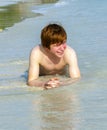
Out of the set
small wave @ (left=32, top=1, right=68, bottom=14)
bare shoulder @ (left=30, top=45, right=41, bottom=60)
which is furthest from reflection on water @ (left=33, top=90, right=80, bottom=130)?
small wave @ (left=32, top=1, right=68, bottom=14)

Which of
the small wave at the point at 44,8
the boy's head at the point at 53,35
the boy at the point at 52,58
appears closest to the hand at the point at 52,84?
the boy at the point at 52,58

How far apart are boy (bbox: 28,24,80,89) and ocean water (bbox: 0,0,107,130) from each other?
0.12 metres

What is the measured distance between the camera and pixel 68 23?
1097cm

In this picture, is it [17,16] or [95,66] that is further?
[17,16]

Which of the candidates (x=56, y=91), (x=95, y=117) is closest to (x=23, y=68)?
(x=56, y=91)

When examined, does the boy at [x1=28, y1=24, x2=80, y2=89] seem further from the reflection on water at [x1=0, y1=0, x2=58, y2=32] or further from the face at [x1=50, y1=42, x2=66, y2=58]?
the reflection on water at [x1=0, y1=0, x2=58, y2=32]

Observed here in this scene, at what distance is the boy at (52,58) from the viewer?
5.45 meters

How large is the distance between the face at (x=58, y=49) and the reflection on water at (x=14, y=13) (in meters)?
5.01

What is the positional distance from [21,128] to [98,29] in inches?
227

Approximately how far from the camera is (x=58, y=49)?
5.49 m

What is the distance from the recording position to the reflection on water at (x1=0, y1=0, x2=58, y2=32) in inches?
459

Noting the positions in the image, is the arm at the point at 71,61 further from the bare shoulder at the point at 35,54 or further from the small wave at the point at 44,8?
the small wave at the point at 44,8

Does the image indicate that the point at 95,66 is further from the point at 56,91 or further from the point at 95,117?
the point at 95,117

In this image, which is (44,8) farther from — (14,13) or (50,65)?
(50,65)
